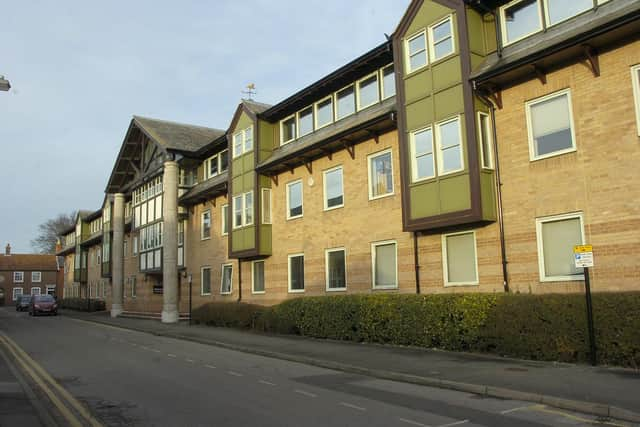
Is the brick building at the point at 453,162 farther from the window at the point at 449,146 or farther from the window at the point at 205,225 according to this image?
the window at the point at 205,225

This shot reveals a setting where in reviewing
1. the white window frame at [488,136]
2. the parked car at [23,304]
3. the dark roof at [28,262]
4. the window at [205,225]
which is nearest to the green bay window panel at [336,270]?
the white window frame at [488,136]

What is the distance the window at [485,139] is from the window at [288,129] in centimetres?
1062

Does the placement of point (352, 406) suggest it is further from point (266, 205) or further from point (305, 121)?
point (266, 205)

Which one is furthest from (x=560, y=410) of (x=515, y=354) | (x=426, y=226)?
(x=426, y=226)

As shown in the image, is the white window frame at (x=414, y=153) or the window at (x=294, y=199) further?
the window at (x=294, y=199)

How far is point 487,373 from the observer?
10.4 metres

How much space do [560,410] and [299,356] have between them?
23.6ft

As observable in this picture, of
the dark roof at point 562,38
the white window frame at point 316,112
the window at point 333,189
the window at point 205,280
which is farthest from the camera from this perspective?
the window at point 205,280

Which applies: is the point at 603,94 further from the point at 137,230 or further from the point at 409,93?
the point at 137,230

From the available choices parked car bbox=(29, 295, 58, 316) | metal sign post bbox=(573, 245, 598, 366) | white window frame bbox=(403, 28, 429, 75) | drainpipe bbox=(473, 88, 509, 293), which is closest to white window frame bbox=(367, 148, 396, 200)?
white window frame bbox=(403, 28, 429, 75)

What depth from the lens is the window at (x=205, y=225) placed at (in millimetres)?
30723

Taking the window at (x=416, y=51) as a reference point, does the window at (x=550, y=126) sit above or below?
below

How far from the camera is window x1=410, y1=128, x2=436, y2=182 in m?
15.7

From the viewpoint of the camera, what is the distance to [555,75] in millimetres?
13375
